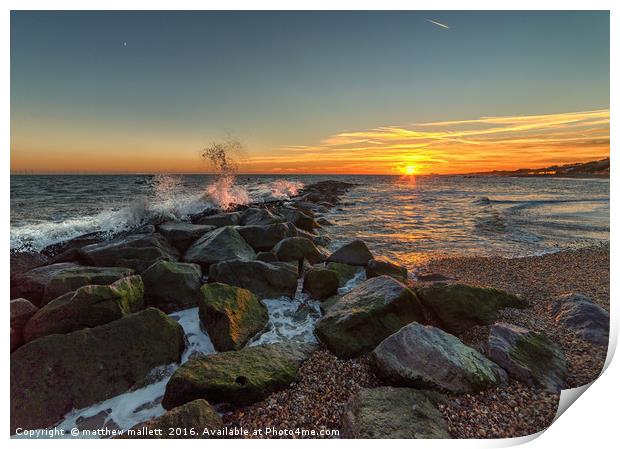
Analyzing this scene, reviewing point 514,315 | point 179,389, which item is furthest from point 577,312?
point 179,389

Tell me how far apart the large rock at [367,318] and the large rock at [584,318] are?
1572mm

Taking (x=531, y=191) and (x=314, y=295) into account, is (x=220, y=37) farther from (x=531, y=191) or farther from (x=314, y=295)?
(x=531, y=191)

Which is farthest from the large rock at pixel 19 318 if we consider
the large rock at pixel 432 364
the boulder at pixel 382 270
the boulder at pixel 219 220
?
the boulder at pixel 219 220

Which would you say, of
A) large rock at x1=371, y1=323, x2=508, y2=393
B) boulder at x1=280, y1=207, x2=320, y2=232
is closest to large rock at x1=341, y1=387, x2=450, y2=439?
large rock at x1=371, y1=323, x2=508, y2=393

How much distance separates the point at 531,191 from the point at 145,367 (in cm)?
2748

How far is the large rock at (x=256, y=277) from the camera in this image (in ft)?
15.4

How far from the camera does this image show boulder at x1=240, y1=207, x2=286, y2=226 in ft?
28.6

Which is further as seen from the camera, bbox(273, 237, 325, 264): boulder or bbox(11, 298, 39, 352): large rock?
bbox(273, 237, 325, 264): boulder

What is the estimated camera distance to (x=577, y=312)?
138 inches

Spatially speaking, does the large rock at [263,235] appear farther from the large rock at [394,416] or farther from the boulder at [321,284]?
the large rock at [394,416]

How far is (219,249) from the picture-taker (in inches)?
232

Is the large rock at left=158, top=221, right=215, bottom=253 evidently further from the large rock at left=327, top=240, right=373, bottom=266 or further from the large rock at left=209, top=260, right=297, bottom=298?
the large rock at left=327, top=240, right=373, bottom=266

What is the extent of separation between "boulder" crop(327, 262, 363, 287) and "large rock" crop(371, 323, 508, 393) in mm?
2612

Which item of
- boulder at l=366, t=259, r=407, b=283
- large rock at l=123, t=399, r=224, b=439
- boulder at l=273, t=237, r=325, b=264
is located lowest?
large rock at l=123, t=399, r=224, b=439
